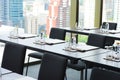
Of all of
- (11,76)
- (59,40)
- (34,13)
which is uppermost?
(34,13)

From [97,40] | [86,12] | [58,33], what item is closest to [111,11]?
[86,12]

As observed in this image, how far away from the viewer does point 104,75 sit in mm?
2178

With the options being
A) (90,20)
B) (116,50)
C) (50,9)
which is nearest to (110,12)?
(90,20)

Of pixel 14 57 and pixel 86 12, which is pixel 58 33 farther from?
pixel 86 12

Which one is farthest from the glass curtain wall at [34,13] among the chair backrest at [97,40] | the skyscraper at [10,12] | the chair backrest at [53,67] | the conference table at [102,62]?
the chair backrest at [53,67]

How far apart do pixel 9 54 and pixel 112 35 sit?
2.43m

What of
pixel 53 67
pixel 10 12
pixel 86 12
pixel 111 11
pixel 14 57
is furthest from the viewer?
pixel 86 12

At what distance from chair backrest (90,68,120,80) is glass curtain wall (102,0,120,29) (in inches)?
180

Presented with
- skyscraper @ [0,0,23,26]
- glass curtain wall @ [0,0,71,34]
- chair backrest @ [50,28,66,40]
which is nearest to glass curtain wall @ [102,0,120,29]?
glass curtain wall @ [0,0,71,34]

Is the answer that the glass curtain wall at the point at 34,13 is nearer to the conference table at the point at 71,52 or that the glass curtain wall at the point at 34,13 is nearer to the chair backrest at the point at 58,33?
the chair backrest at the point at 58,33

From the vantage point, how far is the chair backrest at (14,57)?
121 inches

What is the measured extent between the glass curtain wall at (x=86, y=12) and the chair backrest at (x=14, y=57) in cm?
391

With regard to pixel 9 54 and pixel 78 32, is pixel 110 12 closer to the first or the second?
pixel 78 32

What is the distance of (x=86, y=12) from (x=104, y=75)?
16.6ft
